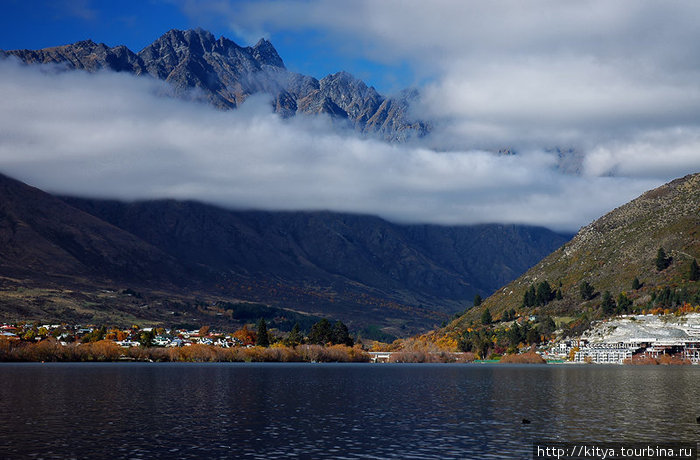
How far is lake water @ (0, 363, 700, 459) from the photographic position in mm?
76688

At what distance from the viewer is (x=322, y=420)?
102 meters

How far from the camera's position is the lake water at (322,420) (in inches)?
3019

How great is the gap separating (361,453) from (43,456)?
29963mm

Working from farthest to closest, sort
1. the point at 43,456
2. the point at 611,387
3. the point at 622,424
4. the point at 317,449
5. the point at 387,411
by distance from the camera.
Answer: the point at 611,387
the point at 387,411
the point at 622,424
the point at 317,449
the point at 43,456

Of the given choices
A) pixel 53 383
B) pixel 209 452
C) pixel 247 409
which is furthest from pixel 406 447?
pixel 53 383

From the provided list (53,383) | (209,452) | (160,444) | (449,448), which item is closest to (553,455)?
(449,448)

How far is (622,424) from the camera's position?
9369cm

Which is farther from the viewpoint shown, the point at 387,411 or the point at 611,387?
the point at 611,387

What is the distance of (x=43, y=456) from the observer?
231 ft

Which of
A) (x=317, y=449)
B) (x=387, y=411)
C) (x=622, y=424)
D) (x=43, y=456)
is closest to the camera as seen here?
(x=43, y=456)

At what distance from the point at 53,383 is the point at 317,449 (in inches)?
4384

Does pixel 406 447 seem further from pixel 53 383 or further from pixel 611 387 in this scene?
pixel 53 383

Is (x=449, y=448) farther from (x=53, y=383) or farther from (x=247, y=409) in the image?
(x=53, y=383)

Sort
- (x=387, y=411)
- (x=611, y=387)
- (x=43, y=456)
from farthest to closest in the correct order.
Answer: (x=611, y=387), (x=387, y=411), (x=43, y=456)
